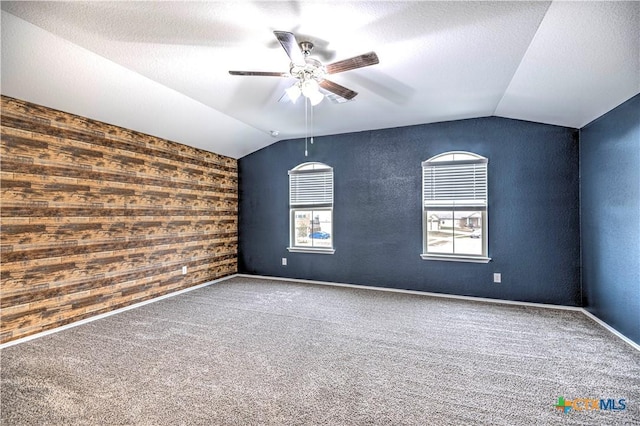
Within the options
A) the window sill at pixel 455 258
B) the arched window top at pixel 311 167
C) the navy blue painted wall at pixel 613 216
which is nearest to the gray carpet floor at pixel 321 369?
the navy blue painted wall at pixel 613 216

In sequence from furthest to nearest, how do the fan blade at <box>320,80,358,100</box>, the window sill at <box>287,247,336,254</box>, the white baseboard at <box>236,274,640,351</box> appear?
1. the window sill at <box>287,247,336,254</box>
2. the white baseboard at <box>236,274,640,351</box>
3. the fan blade at <box>320,80,358,100</box>

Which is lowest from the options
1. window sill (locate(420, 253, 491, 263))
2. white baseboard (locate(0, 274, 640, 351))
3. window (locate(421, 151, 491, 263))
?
white baseboard (locate(0, 274, 640, 351))

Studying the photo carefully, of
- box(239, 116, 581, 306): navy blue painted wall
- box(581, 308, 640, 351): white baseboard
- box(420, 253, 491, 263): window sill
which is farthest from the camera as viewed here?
box(420, 253, 491, 263): window sill

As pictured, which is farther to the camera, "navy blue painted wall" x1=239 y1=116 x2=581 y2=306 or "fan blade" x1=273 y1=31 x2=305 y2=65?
"navy blue painted wall" x1=239 y1=116 x2=581 y2=306

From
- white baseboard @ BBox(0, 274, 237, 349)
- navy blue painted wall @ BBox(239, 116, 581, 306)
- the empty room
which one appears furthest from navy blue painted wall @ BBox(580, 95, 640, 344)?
white baseboard @ BBox(0, 274, 237, 349)

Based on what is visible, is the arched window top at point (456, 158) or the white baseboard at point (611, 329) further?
the arched window top at point (456, 158)

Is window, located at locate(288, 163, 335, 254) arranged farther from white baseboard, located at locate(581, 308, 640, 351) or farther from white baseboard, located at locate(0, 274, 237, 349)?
white baseboard, located at locate(581, 308, 640, 351)

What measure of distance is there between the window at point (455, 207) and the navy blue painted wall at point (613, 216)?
1098 mm

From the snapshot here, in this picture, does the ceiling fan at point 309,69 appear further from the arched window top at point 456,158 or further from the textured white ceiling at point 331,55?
the arched window top at point 456,158

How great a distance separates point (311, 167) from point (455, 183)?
240 centimetres

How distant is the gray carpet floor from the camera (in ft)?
6.29

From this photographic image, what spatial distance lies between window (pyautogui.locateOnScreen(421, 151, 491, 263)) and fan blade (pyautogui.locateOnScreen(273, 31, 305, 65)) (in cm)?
293

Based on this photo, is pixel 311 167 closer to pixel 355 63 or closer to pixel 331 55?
pixel 331 55

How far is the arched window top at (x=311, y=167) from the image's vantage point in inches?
211
